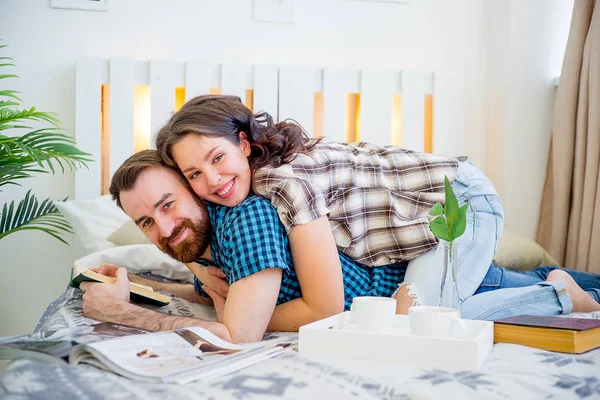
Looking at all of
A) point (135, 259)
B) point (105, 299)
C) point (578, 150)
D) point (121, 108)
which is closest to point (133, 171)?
point (105, 299)

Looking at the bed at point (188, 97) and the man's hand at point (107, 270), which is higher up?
the bed at point (188, 97)

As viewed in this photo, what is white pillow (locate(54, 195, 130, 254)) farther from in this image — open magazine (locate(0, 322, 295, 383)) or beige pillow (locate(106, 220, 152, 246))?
open magazine (locate(0, 322, 295, 383))

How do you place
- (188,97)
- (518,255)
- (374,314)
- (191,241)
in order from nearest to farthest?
(374,314) < (191,241) < (518,255) < (188,97)

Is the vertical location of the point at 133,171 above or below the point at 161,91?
below

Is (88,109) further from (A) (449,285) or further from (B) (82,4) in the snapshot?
(A) (449,285)

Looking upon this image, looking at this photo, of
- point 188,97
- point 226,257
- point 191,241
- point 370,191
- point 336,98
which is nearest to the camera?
point 226,257

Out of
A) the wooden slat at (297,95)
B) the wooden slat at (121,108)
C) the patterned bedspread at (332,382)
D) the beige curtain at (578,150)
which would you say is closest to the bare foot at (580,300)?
the beige curtain at (578,150)

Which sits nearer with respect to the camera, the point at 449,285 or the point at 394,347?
the point at 394,347

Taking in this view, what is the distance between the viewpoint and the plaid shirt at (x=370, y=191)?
149 cm

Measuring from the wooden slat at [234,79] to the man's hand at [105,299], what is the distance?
51.0 inches

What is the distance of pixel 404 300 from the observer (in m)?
1.54

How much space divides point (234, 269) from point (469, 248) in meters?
0.70

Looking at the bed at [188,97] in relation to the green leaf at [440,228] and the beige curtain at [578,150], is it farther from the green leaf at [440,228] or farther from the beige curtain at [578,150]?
the green leaf at [440,228]

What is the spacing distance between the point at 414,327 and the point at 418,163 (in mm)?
733
